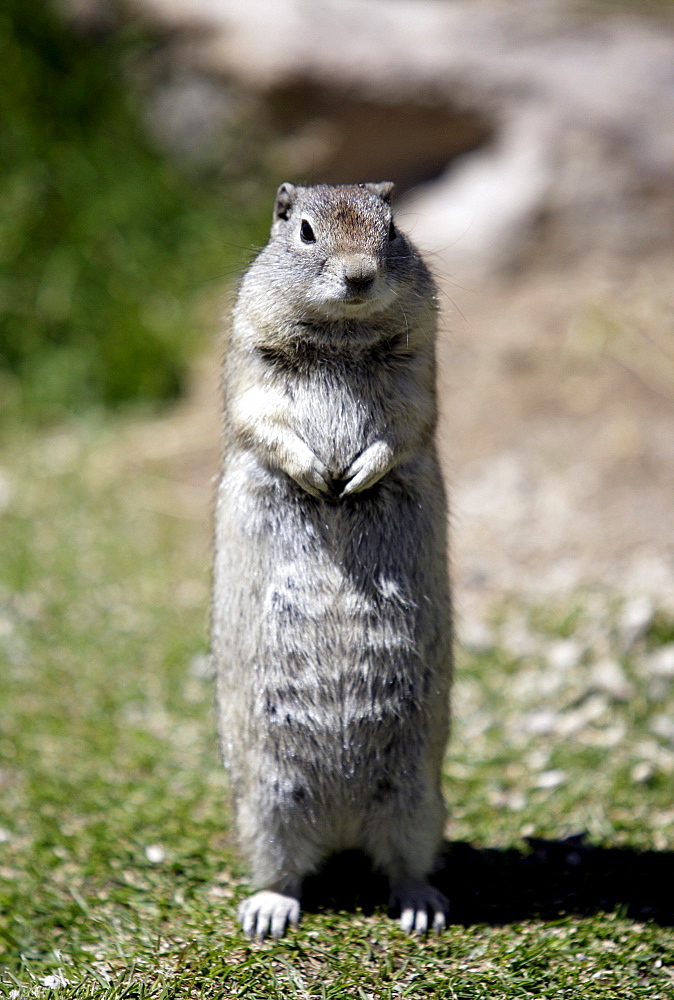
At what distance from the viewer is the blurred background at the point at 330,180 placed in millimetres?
7781

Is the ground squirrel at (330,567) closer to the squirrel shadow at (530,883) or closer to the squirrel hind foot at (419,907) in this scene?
the squirrel hind foot at (419,907)

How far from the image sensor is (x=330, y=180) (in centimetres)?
890

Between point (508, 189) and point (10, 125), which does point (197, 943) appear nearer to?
point (508, 189)

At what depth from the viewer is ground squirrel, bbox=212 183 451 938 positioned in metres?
3.35

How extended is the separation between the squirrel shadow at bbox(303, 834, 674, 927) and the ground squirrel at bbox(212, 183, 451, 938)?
22 cm

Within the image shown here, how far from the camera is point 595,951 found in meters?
3.44

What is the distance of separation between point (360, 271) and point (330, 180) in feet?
20.2

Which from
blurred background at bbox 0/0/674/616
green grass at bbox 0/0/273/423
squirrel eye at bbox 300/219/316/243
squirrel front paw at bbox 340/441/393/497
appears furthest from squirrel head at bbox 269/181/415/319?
green grass at bbox 0/0/273/423

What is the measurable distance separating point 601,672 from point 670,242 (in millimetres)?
4403

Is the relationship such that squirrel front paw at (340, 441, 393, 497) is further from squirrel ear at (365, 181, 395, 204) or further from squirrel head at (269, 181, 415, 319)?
squirrel ear at (365, 181, 395, 204)

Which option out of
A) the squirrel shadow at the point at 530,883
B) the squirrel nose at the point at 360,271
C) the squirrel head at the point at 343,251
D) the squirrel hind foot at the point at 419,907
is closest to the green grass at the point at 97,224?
the squirrel head at the point at 343,251

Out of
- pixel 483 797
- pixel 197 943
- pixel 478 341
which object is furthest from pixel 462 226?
pixel 197 943

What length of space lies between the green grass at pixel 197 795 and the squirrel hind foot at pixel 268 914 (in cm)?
6

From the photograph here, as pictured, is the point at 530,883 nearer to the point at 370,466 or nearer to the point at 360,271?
the point at 370,466
